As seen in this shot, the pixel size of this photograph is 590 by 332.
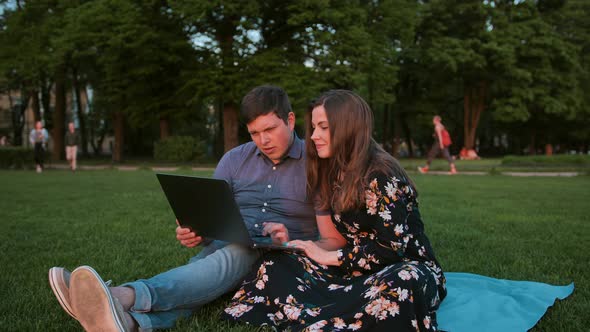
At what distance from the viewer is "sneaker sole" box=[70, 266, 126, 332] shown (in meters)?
2.62

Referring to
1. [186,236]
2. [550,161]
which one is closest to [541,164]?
[550,161]

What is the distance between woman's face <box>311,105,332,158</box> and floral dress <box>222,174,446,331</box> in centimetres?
35

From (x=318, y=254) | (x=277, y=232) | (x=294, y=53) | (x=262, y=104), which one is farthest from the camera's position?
(x=294, y=53)

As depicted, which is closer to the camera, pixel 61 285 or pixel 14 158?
pixel 61 285

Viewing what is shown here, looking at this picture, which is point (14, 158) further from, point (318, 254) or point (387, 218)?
point (387, 218)

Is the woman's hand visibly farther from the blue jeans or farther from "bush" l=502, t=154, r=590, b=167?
"bush" l=502, t=154, r=590, b=167

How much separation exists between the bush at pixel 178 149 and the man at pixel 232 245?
23.6m

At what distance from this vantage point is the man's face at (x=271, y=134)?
12.0ft

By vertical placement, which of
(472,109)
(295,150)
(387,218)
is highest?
(472,109)

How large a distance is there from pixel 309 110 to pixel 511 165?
20.7m

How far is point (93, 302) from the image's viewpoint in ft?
8.68

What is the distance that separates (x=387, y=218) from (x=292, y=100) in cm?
2082

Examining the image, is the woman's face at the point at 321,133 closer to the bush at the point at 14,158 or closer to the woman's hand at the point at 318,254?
the woman's hand at the point at 318,254

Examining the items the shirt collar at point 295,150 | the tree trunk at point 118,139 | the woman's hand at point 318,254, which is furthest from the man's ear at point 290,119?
the tree trunk at point 118,139
